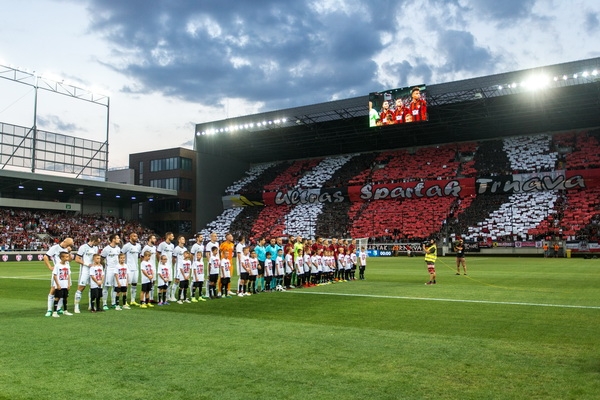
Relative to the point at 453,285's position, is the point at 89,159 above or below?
above

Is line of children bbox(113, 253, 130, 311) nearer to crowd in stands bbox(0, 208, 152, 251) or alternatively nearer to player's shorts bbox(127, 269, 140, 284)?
player's shorts bbox(127, 269, 140, 284)

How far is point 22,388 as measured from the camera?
6.23m

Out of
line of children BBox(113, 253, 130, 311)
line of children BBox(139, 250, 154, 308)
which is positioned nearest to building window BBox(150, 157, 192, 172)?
line of children BBox(113, 253, 130, 311)

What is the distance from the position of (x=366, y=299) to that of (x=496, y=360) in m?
7.54

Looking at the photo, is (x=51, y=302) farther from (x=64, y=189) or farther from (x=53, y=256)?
(x=64, y=189)

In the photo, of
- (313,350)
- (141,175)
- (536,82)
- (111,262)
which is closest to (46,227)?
(141,175)

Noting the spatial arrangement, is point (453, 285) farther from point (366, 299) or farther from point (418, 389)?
point (418, 389)

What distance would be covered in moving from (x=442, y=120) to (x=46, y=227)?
42967 millimetres

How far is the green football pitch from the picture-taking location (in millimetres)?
6211

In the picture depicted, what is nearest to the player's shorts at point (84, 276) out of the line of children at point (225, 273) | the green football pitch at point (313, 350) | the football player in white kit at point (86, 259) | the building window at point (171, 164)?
the football player in white kit at point (86, 259)

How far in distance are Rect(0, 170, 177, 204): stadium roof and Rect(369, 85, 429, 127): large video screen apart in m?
26.9

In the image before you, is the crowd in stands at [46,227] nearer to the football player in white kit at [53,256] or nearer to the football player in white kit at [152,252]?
the football player in white kit at [152,252]

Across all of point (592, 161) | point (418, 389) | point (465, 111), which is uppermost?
point (465, 111)

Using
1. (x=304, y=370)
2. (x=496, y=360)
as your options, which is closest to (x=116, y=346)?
(x=304, y=370)
